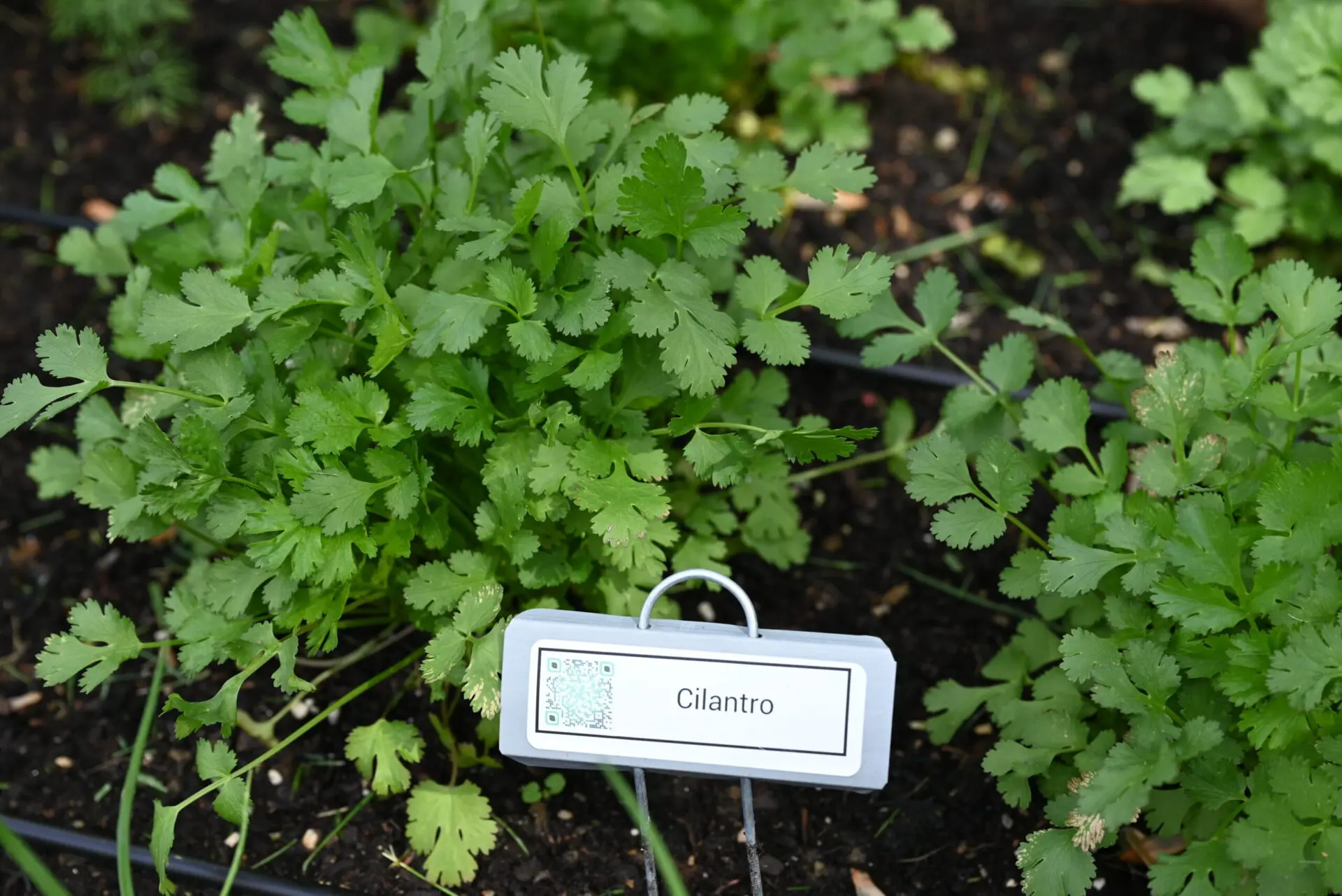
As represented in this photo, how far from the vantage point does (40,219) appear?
201 centimetres

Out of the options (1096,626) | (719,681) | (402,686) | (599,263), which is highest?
(599,263)

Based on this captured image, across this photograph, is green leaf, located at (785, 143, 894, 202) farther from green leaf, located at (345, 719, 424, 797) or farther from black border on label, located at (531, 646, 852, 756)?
green leaf, located at (345, 719, 424, 797)

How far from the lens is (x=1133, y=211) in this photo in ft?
6.96

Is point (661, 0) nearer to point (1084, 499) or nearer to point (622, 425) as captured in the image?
point (622, 425)

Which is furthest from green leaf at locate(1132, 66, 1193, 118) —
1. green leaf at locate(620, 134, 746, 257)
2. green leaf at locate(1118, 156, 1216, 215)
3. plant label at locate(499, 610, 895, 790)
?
plant label at locate(499, 610, 895, 790)

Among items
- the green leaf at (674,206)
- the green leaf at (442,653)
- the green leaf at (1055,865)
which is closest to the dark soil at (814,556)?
the green leaf at (1055,865)

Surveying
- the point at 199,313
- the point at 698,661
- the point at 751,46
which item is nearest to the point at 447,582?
the point at 698,661

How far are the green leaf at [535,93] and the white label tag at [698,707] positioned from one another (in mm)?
611

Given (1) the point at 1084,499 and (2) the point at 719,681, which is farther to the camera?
(1) the point at 1084,499

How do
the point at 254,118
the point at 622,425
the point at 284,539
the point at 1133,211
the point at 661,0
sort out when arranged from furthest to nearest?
the point at 1133,211 < the point at 661,0 < the point at 254,118 < the point at 622,425 < the point at 284,539

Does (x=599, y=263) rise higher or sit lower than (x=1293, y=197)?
higher

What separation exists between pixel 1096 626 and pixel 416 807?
2.91ft

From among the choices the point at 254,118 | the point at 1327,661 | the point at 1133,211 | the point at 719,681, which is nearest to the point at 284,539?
the point at 719,681

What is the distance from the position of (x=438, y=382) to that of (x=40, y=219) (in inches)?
45.3
